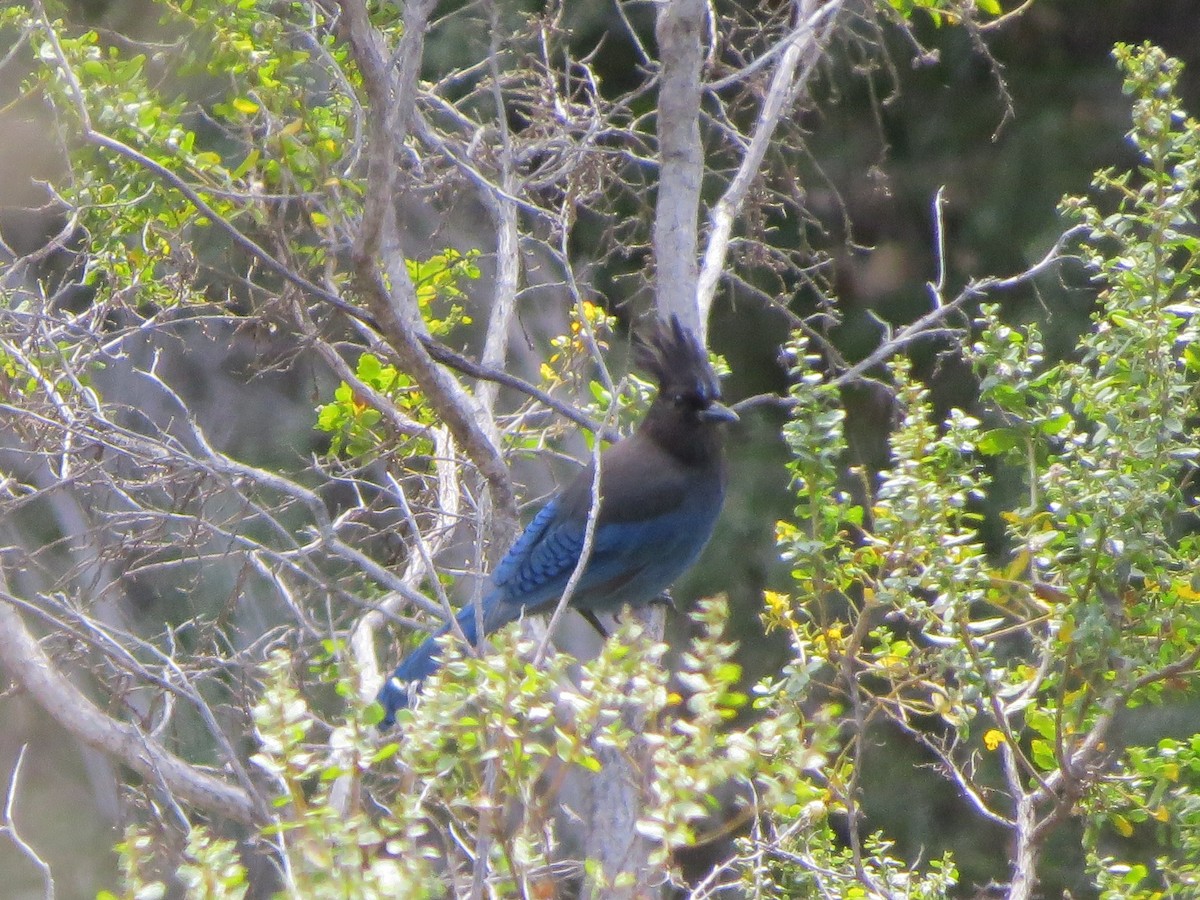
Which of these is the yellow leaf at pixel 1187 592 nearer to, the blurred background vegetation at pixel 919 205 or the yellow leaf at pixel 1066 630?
the yellow leaf at pixel 1066 630

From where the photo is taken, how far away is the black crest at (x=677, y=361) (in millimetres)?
3439

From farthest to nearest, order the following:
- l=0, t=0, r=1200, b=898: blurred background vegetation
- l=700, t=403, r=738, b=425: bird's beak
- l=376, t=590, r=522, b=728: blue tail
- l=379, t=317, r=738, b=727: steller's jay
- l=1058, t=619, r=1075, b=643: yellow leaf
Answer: l=0, t=0, r=1200, b=898: blurred background vegetation, l=379, t=317, r=738, b=727: steller's jay, l=700, t=403, r=738, b=425: bird's beak, l=376, t=590, r=522, b=728: blue tail, l=1058, t=619, r=1075, b=643: yellow leaf

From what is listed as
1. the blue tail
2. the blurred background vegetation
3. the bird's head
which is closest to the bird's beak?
the bird's head

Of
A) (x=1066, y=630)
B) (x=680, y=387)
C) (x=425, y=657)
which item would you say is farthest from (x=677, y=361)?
(x=1066, y=630)

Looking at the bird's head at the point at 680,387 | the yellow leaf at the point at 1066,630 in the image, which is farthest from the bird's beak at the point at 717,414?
the yellow leaf at the point at 1066,630

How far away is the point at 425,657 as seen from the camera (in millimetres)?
3453

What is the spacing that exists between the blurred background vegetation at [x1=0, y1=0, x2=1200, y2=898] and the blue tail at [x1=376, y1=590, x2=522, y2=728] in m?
1.92

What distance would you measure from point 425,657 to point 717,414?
905 mm

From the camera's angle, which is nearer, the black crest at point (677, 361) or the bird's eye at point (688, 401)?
the black crest at point (677, 361)

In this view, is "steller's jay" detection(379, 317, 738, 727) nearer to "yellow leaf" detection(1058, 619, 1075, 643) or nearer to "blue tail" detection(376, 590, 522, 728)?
"blue tail" detection(376, 590, 522, 728)

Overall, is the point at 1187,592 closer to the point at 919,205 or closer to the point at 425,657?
the point at 425,657

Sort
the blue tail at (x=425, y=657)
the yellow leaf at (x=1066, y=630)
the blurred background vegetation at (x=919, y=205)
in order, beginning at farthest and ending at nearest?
the blurred background vegetation at (x=919, y=205) → the blue tail at (x=425, y=657) → the yellow leaf at (x=1066, y=630)

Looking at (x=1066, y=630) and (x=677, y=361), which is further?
(x=677, y=361)

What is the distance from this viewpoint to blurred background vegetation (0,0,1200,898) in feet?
17.9
